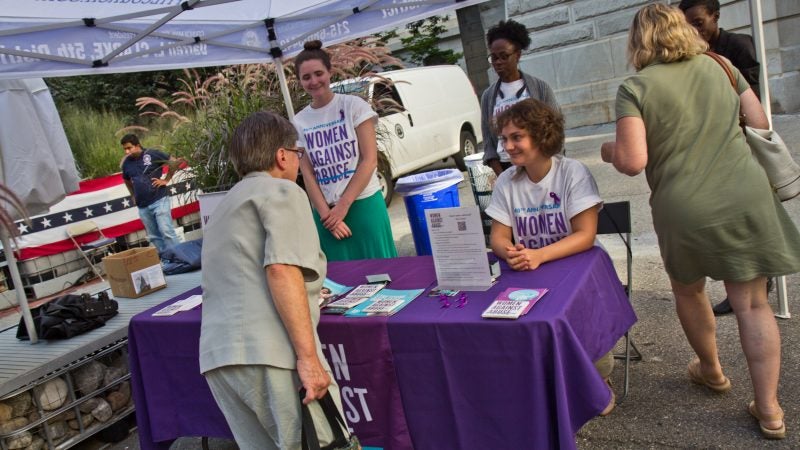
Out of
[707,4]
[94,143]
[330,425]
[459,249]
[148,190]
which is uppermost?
[94,143]

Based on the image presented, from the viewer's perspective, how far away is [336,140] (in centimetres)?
376

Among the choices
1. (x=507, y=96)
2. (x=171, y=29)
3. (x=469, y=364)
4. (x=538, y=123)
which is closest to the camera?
(x=469, y=364)

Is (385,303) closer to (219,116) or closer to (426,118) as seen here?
(219,116)

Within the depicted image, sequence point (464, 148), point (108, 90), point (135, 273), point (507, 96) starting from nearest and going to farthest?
point (507, 96) → point (135, 273) → point (464, 148) → point (108, 90)

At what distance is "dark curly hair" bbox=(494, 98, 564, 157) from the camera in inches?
107

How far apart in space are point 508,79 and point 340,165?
1235mm

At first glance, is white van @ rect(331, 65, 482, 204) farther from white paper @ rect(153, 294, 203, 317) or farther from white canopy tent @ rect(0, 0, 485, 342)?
white paper @ rect(153, 294, 203, 317)

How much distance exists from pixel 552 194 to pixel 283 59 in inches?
115

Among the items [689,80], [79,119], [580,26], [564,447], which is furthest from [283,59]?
[79,119]

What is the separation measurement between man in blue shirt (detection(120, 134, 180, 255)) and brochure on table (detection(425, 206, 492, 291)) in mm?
6195

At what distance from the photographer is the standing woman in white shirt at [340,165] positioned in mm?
→ 3678

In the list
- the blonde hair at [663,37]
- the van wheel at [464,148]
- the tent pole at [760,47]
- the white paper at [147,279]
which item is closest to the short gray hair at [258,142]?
the blonde hair at [663,37]

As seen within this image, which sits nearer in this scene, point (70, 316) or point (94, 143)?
point (70, 316)

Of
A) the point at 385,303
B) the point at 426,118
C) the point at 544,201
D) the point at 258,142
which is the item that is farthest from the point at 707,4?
the point at 426,118
